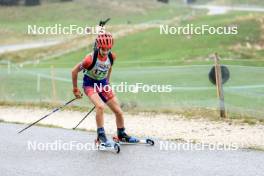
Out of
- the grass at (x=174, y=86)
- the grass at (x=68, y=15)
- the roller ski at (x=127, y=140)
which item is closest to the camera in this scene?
the roller ski at (x=127, y=140)

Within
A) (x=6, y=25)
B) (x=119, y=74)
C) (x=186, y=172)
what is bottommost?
(x=186, y=172)

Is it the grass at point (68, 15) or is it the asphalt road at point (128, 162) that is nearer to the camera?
the asphalt road at point (128, 162)

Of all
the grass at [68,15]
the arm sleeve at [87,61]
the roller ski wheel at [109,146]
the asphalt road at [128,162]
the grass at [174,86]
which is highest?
the grass at [68,15]

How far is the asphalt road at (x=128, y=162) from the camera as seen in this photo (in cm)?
923

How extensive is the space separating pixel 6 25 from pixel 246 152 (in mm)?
56852

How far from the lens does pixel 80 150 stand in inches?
437

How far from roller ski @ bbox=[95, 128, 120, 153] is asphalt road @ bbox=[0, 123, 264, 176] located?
3.9 inches

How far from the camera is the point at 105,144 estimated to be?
10.8 meters

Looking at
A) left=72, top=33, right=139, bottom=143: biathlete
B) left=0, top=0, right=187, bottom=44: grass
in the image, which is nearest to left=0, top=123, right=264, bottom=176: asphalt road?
left=72, top=33, right=139, bottom=143: biathlete

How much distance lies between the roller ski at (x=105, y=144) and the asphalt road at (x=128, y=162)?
10 centimetres

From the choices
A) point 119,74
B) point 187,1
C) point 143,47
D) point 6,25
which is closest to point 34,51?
point 143,47

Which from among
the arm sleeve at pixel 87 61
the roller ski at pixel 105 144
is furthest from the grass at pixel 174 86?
the arm sleeve at pixel 87 61

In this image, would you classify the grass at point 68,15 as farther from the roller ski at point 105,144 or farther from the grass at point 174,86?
the roller ski at point 105,144

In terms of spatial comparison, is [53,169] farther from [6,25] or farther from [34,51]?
[6,25]
